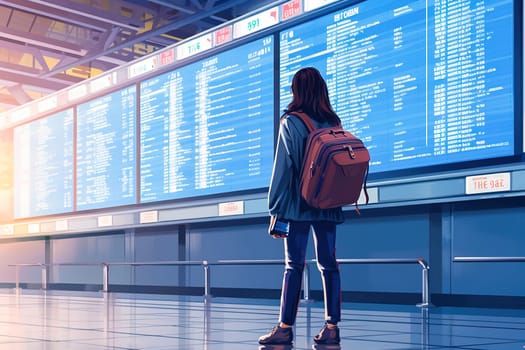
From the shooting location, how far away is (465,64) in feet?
20.2

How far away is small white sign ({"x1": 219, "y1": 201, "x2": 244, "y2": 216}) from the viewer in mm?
8258

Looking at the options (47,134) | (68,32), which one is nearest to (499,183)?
(47,134)

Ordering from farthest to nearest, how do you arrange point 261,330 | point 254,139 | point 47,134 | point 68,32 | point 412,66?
point 68,32
point 47,134
point 254,139
point 412,66
point 261,330

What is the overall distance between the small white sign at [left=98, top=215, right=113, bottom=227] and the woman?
7032mm

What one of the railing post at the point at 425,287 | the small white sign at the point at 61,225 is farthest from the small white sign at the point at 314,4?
the small white sign at the point at 61,225

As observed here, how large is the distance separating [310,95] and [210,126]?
512cm

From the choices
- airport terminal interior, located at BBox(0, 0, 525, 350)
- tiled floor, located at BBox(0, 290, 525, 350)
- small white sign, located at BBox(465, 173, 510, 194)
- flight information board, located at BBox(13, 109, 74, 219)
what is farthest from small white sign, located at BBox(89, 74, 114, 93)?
small white sign, located at BBox(465, 173, 510, 194)

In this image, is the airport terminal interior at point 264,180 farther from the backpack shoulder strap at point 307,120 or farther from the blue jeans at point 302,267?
the backpack shoulder strap at point 307,120

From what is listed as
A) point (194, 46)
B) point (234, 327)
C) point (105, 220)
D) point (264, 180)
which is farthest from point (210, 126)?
point (234, 327)

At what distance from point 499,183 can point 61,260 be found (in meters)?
8.81

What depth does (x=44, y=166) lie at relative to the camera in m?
12.2

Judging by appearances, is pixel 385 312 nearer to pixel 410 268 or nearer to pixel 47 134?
pixel 410 268

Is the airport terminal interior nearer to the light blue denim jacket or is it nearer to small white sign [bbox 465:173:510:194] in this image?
small white sign [bbox 465:173:510:194]

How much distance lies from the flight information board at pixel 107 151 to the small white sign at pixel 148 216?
1.26 feet
